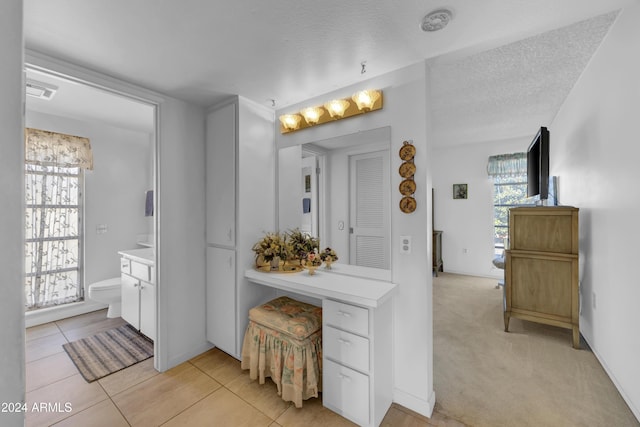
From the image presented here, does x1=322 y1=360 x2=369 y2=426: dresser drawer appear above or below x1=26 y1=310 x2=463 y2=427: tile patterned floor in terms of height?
above

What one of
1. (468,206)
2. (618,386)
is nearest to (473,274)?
(468,206)

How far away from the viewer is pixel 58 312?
3121 millimetres

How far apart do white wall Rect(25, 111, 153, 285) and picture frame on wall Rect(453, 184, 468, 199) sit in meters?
5.36

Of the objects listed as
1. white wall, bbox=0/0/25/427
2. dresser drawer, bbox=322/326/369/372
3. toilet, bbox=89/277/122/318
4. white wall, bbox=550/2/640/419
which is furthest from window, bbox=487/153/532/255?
toilet, bbox=89/277/122/318

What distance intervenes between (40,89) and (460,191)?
5.99 m

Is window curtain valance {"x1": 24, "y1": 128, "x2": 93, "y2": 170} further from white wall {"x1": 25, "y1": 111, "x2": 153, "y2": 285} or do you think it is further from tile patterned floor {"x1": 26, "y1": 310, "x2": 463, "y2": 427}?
tile patterned floor {"x1": 26, "y1": 310, "x2": 463, "y2": 427}

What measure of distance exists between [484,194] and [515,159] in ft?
2.47

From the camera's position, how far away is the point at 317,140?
2.23m

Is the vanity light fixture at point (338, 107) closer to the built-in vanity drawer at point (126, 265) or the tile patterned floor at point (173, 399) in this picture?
the tile patterned floor at point (173, 399)

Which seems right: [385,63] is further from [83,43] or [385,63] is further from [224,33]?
[83,43]

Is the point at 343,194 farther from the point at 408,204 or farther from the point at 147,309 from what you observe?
the point at 147,309

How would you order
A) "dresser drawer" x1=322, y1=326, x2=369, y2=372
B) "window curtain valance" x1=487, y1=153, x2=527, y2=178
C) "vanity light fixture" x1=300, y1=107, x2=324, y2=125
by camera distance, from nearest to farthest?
"dresser drawer" x1=322, y1=326, x2=369, y2=372 → "vanity light fixture" x1=300, y1=107, x2=324, y2=125 → "window curtain valance" x1=487, y1=153, x2=527, y2=178

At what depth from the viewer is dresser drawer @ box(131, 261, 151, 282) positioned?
255cm

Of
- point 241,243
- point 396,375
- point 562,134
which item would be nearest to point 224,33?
point 241,243
